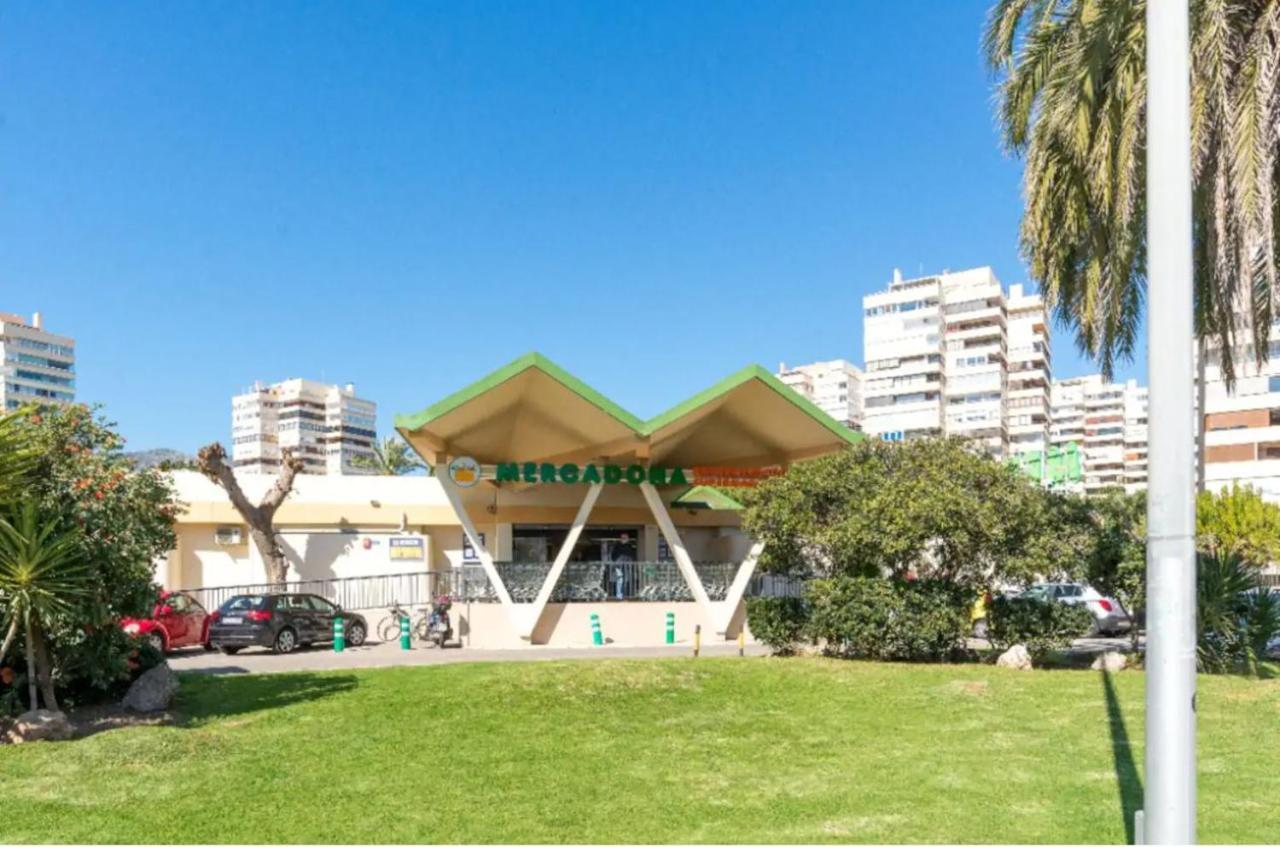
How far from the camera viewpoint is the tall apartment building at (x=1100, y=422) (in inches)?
5472

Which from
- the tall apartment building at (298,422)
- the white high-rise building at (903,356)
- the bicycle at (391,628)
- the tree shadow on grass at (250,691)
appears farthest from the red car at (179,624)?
the tall apartment building at (298,422)

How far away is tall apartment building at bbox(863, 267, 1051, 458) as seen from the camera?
106m

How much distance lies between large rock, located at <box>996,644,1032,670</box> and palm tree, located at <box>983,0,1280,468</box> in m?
4.77

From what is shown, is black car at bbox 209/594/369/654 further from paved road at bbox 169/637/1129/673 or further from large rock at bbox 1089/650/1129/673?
large rock at bbox 1089/650/1129/673

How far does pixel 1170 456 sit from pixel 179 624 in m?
21.9

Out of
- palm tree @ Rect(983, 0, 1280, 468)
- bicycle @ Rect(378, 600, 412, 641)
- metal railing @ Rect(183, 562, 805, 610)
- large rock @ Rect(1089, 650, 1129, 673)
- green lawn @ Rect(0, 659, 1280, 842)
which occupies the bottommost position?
bicycle @ Rect(378, 600, 412, 641)

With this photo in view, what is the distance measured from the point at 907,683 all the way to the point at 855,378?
136 meters

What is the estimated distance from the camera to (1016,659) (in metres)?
15.7

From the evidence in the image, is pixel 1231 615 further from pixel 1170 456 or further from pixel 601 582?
pixel 601 582

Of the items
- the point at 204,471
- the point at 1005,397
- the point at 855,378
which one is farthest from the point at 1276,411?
Answer: the point at 855,378

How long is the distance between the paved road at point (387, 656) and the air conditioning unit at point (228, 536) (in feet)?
25.7

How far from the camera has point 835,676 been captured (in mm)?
14305

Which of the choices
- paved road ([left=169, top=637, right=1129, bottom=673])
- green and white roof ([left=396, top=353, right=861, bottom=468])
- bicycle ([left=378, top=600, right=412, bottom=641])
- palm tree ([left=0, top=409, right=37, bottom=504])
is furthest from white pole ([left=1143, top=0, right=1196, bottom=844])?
bicycle ([left=378, top=600, right=412, bottom=641])

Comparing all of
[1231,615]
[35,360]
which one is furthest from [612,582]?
[35,360]
